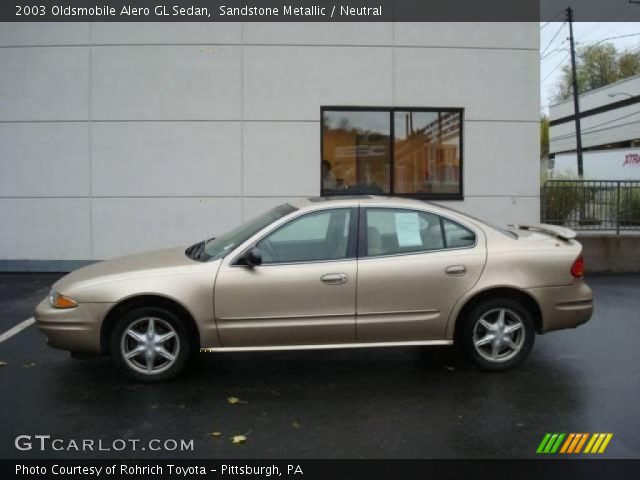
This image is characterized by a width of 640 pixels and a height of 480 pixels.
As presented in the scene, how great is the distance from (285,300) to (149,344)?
1186mm

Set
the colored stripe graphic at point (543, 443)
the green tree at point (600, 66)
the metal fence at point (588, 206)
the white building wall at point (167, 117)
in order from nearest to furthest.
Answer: the colored stripe graphic at point (543, 443) < the white building wall at point (167, 117) < the metal fence at point (588, 206) < the green tree at point (600, 66)

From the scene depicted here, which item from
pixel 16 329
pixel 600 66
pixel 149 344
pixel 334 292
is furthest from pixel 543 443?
pixel 600 66

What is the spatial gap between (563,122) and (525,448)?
183ft

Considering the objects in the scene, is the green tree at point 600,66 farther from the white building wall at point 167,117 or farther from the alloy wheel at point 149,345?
the alloy wheel at point 149,345

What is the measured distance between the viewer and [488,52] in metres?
11.3

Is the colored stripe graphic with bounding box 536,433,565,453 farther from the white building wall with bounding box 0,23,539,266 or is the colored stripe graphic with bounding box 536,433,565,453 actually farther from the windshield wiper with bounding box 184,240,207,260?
the white building wall with bounding box 0,23,539,266

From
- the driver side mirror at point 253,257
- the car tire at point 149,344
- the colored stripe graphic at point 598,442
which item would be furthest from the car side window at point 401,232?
the colored stripe graphic at point 598,442

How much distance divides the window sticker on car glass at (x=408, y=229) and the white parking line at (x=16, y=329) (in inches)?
174

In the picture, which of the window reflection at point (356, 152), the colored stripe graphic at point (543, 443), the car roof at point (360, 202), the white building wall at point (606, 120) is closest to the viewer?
the colored stripe graphic at point (543, 443)

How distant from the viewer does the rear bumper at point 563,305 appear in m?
5.79

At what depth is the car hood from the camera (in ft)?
18.1
